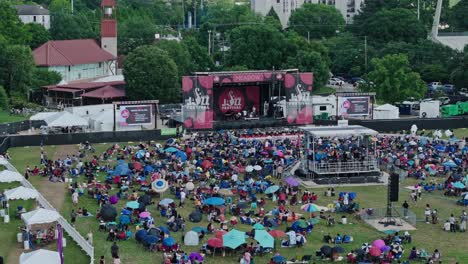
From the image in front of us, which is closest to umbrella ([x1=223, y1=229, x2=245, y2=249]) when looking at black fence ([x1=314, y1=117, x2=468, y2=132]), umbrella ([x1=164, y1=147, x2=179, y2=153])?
umbrella ([x1=164, y1=147, x2=179, y2=153])

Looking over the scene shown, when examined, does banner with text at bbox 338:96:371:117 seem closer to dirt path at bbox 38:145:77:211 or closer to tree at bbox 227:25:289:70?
tree at bbox 227:25:289:70

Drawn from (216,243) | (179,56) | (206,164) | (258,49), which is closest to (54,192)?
(206,164)

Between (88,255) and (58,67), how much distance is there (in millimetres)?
56036

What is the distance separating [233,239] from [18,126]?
3152cm

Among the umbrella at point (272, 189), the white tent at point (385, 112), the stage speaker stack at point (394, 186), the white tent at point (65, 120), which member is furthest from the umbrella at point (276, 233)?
the white tent at point (385, 112)

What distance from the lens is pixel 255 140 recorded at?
5616 cm

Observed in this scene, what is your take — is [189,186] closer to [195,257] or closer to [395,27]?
[195,257]

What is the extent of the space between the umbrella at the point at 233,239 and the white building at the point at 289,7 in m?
104

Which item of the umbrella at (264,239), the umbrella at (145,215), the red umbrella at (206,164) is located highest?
the red umbrella at (206,164)

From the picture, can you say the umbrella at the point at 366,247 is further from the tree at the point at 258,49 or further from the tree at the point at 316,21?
the tree at the point at 316,21

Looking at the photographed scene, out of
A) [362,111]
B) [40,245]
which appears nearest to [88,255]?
[40,245]

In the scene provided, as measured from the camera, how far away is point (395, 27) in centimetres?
10225

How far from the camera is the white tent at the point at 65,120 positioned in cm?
5788

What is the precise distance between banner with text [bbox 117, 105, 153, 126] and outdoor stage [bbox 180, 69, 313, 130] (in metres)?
2.47
